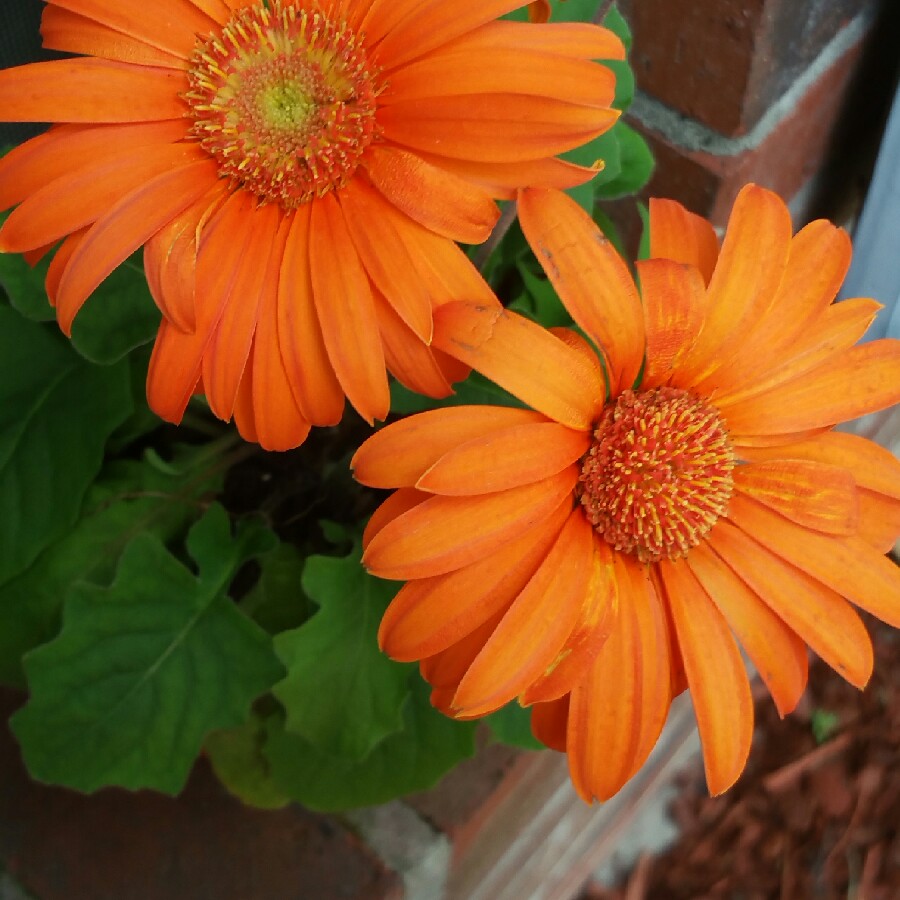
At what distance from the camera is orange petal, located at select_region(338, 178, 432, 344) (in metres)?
0.46

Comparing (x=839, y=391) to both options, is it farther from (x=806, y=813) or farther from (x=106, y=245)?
(x=806, y=813)

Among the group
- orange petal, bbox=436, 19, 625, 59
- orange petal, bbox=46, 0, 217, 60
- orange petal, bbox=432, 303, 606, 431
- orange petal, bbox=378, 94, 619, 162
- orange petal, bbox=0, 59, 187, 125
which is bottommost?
orange petal, bbox=432, 303, 606, 431

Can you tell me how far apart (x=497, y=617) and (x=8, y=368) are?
1.59ft

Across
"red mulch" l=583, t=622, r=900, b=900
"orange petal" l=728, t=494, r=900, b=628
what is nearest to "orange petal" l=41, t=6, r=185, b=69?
"orange petal" l=728, t=494, r=900, b=628

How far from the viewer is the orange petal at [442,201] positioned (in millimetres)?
471

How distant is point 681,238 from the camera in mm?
509

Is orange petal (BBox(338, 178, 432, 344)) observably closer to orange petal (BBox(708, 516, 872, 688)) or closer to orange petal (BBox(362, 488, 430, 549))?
orange petal (BBox(362, 488, 430, 549))

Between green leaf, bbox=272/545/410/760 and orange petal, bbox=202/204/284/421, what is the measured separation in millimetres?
195

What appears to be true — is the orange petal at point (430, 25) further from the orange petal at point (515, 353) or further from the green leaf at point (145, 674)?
the green leaf at point (145, 674)

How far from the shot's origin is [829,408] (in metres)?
0.52

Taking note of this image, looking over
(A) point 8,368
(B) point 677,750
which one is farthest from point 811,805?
(A) point 8,368

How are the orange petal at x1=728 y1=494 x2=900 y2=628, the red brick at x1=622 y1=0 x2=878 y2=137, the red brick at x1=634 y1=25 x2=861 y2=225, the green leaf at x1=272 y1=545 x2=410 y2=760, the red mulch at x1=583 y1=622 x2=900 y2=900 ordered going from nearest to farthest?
the orange petal at x1=728 y1=494 x2=900 y2=628, the green leaf at x1=272 y1=545 x2=410 y2=760, the red brick at x1=622 y1=0 x2=878 y2=137, the red brick at x1=634 y1=25 x2=861 y2=225, the red mulch at x1=583 y1=622 x2=900 y2=900

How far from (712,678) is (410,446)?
0.22 m

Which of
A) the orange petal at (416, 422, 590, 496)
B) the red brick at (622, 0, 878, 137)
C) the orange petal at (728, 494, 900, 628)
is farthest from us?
the red brick at (622, 0, 878, 137)
